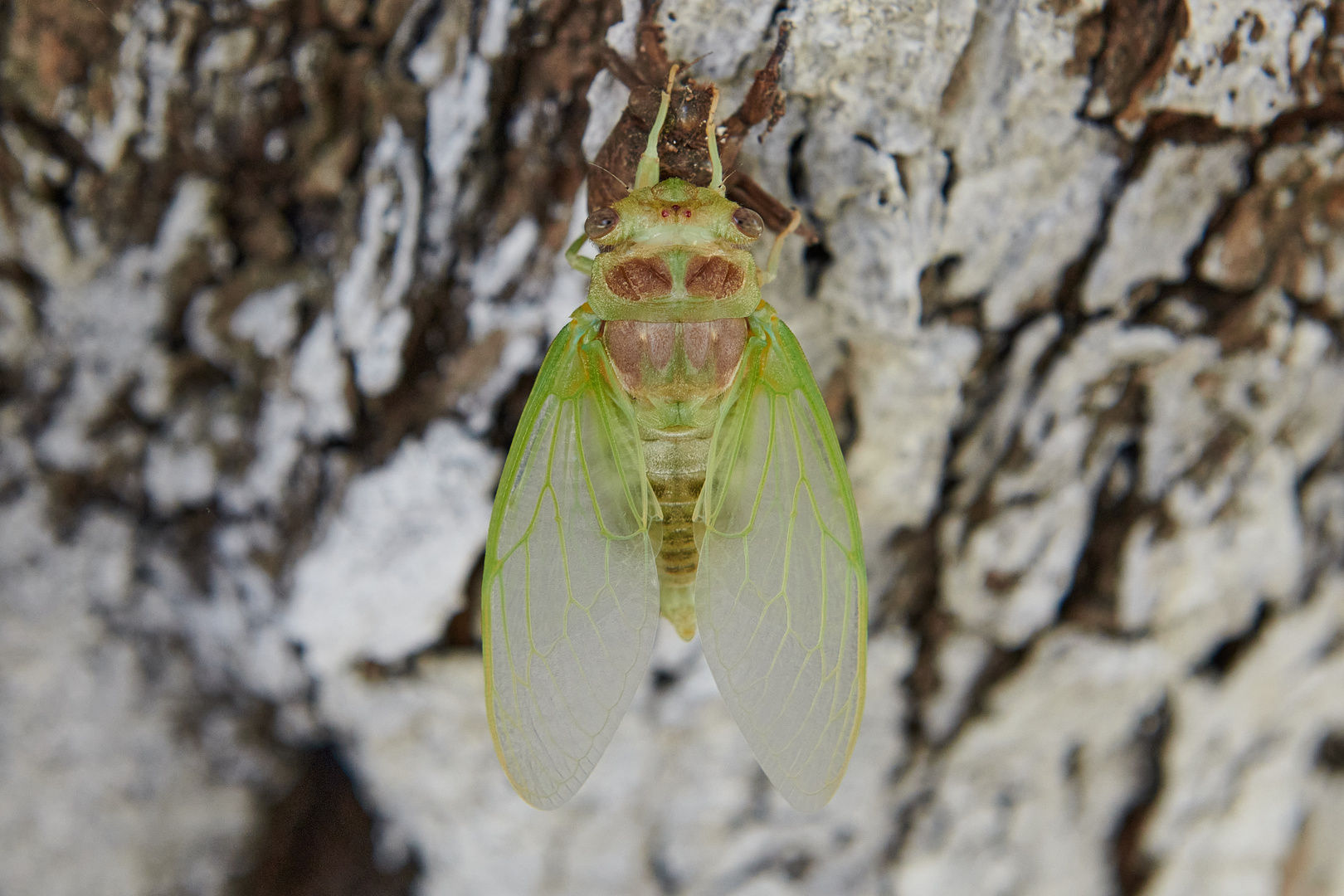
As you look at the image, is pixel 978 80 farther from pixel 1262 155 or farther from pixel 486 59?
pixel 486 59

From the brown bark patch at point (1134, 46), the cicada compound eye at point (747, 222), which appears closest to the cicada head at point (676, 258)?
the cicada compound eye at point (747, 222)

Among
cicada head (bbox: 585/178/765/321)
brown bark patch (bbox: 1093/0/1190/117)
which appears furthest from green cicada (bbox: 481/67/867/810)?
brown bark patch (bbox: 1093/0/1190/117)

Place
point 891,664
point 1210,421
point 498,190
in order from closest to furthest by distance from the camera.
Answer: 1. point 498,190
2. point 1210,421
3. point 891,664

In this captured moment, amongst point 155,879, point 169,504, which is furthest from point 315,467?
point 155,879

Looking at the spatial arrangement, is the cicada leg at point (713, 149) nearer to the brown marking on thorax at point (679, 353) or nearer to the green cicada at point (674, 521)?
the green cicada at point (674, 521)

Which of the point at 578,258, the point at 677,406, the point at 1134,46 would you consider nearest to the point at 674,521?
the point at 677,406
